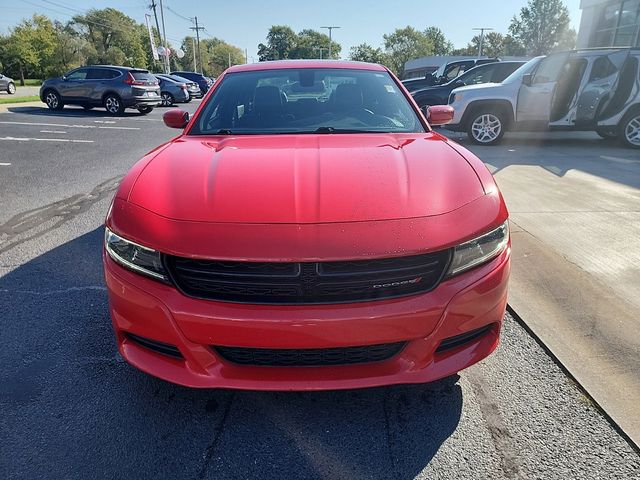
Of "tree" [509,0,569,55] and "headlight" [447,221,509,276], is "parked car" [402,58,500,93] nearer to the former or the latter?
"headlight" [447,221,509,276]

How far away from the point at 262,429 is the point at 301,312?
66 centimetres

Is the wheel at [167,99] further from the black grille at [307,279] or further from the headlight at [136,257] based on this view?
the black grille at [307,279]

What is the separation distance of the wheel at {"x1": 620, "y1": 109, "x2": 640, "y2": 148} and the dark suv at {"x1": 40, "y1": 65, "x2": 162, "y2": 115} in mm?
14286

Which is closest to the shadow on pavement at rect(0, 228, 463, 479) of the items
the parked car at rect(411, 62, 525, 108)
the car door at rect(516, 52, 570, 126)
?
the car door at rect(516, 52, 570, 126)

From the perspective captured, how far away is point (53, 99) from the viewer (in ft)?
53.9

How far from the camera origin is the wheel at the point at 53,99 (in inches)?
643

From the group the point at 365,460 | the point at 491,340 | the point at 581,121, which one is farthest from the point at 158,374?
the point at 581,121

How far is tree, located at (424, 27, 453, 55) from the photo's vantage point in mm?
114750

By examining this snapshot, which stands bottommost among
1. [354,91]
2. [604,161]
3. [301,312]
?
[604,161]

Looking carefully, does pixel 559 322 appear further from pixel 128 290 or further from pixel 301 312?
pixel 128 290

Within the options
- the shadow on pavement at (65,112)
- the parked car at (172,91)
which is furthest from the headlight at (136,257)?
the parked car at (172,91)

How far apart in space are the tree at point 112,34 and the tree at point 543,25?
234 ft

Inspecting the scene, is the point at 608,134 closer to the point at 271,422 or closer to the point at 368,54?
the point at 271,422

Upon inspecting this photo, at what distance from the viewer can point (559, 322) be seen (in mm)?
2721
